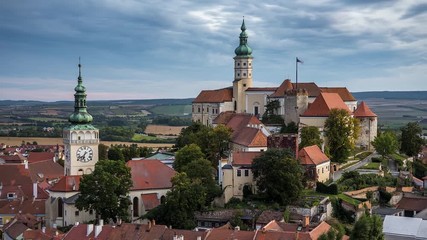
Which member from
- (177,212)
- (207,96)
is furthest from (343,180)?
(207,96)

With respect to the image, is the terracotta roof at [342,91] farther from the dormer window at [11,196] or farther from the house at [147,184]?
the dormer window at [11,196]

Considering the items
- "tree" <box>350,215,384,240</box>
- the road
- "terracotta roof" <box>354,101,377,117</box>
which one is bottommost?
"tree" <box>350,215,384,240</box>

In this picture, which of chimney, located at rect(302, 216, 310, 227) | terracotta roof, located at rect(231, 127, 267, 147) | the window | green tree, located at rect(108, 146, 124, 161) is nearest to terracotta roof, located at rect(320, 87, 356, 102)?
terracotta roof, located at rect(231, 127, 267, 147)

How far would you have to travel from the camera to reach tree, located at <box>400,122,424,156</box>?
8131cm

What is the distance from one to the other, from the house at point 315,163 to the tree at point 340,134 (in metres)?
5.19

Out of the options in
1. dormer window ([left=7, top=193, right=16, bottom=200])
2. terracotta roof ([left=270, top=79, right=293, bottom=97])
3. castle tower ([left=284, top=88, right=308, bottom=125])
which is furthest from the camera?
terracotta roof ([left=270, top=79, right=293, bottom=97])

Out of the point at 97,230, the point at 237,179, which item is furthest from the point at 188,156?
the point at 97,230

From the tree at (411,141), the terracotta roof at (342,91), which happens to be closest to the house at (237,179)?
the terracotta roof at (342,91)

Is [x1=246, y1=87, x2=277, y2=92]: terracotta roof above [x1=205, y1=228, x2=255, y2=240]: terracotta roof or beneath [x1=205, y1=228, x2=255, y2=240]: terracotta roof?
above

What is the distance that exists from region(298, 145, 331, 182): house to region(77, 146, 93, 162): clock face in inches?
894

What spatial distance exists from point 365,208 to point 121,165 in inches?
869

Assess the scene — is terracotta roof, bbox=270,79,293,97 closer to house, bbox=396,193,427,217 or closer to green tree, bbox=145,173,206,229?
house, bbox=396,193,427,217

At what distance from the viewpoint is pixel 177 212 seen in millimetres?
54875

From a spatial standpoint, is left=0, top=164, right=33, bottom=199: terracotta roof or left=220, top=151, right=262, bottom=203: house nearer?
left=220, top=151, right=262, bottom=203: house
